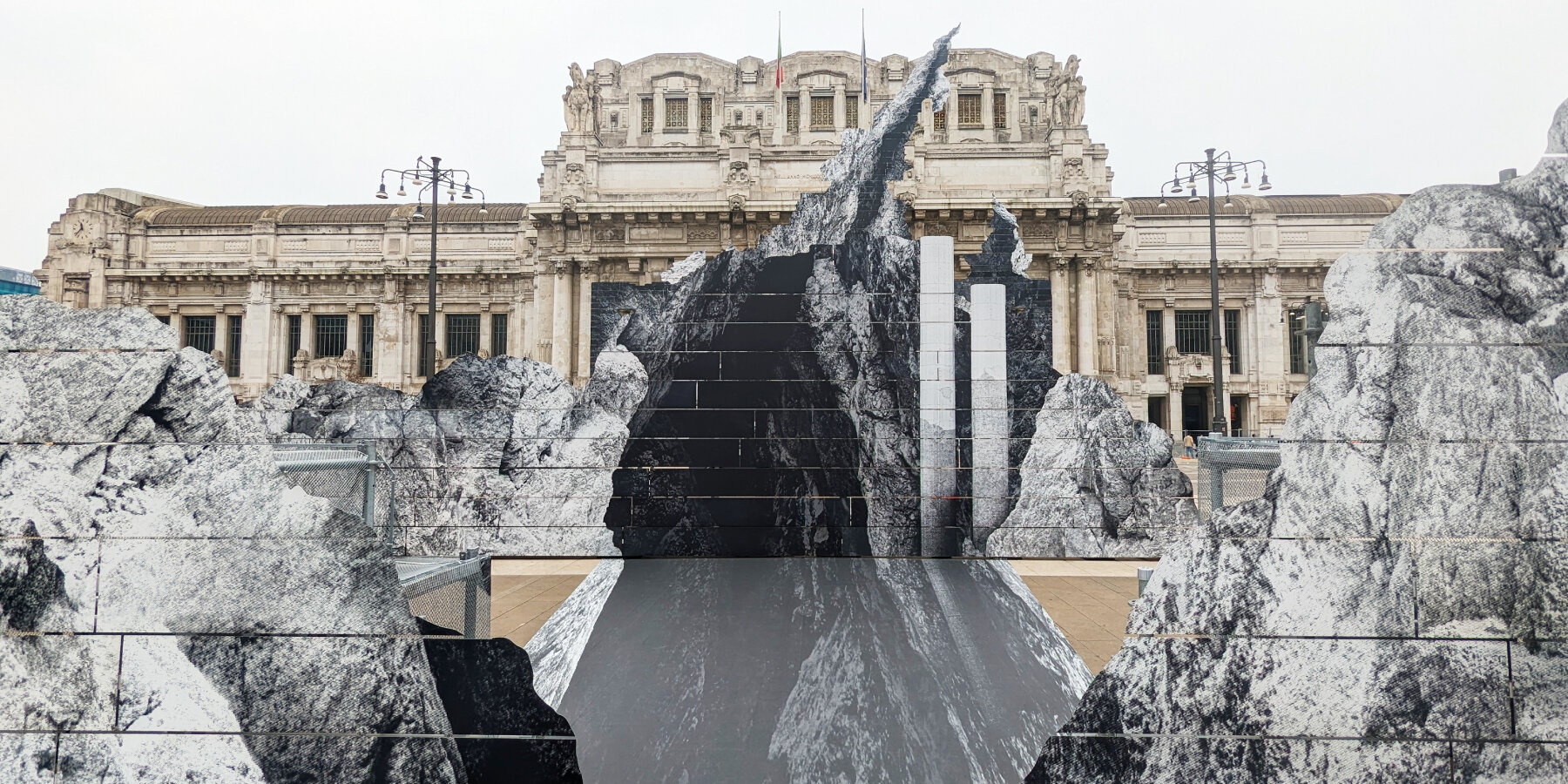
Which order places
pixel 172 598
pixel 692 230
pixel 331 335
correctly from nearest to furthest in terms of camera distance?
pixel 172 598 → pixel 331 335 → pixel 692 230

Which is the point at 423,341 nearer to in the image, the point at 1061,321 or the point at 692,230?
the point at 692,230

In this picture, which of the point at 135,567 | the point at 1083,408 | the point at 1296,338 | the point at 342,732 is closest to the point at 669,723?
the point at 342,732

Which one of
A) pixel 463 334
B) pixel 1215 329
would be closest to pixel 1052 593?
pixel 1215 329

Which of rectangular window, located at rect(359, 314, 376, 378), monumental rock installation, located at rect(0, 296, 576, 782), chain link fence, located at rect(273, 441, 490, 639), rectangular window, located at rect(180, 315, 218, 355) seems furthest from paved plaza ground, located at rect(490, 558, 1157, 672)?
rectangular window, located at rect(180, 315, 218, 355)

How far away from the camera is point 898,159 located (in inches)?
247

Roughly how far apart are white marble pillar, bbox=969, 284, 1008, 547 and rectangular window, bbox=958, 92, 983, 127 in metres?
1.86

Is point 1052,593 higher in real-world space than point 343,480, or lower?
lower

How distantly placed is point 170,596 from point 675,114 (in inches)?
207

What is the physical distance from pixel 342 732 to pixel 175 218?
4340 millimetres

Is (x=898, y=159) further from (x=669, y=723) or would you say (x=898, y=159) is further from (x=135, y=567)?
(x=135, y=567)

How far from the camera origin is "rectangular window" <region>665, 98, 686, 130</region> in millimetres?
6480

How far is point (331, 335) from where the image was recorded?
219 inches

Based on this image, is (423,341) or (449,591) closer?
(449,591)

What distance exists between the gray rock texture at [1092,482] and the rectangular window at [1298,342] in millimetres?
2412
